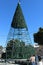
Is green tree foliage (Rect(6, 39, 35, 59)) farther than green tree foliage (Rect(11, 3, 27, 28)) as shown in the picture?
No

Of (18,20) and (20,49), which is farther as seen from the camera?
(18,20)

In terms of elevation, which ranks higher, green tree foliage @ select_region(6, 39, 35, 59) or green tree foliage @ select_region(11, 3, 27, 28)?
green tree foliage @ select_region(11, 3, 27, 28)

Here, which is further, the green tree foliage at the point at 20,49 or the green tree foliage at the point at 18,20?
the green tree foliage at the point at 18,20

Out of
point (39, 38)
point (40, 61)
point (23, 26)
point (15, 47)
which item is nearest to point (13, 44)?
point (15, 47)

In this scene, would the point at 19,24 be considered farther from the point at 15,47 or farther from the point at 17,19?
the point at 15,47

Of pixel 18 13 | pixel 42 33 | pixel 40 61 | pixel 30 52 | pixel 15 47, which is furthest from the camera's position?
pixel 18 13

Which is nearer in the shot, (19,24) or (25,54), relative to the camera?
(25,54)

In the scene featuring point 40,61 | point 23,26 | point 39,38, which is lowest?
point 40,61

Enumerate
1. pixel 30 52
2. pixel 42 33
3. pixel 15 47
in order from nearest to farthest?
1. pixel 42 33
2. pixel 15 47
3. pixel 30 52

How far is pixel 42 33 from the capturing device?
12.7 m

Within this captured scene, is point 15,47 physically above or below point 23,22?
below

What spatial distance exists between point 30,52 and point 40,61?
24283 mm

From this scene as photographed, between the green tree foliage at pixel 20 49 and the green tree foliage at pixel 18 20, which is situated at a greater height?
the green tree foliage at pixel 18 20

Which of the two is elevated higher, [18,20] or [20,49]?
[18,20]
